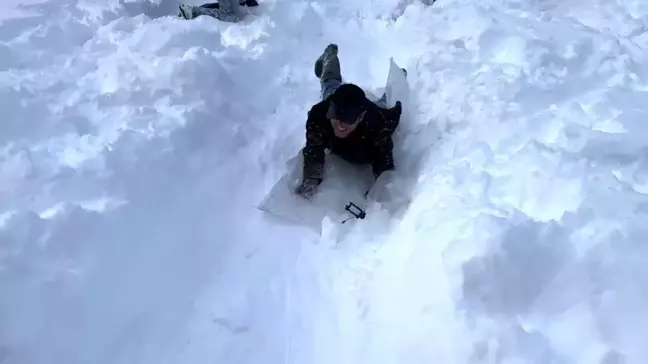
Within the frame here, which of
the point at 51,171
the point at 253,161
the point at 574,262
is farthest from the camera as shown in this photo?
the point at 253,161

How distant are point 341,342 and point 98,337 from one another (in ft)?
3.29

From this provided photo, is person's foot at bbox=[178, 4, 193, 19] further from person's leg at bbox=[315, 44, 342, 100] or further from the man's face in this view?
the man's face

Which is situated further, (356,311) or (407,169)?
(407,169)

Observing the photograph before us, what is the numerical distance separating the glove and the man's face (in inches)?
11.3

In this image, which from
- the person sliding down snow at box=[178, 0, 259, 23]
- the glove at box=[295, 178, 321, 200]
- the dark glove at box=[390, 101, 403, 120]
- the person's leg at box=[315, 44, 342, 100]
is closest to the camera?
the glove at box=[295, 178, 321, 200]

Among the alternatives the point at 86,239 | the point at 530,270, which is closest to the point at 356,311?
the point at 530,270

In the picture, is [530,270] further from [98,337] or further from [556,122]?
[98,337]

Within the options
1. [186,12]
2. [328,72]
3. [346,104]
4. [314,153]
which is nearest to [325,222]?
[314,153]

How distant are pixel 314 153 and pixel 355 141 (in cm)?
23

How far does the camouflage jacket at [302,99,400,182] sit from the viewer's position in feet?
10.4

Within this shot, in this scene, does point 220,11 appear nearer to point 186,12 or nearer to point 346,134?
point 186,12

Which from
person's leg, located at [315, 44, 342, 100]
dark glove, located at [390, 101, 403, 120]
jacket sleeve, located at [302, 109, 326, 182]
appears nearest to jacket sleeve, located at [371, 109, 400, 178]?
dark glove, located at [390, 101, 403, 120]

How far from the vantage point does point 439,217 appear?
2.51m

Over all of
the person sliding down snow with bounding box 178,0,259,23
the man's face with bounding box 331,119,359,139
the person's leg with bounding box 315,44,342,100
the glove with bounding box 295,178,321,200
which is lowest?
the person sliding down snow with bounding box 178,0,259,23
